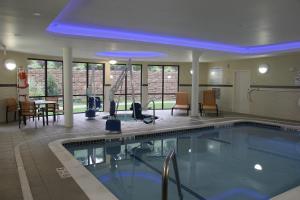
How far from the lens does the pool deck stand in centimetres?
300

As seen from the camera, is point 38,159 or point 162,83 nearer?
point 38,159

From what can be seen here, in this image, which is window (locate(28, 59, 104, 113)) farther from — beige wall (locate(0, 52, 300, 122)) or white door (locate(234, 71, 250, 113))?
white door (locate(234, 71, 250, 113))

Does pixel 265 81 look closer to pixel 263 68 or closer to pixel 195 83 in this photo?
pixel 263 68

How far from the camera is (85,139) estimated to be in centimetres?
562

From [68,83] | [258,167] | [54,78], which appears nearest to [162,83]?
[54,78]

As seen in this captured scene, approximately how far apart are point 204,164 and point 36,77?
287 inches

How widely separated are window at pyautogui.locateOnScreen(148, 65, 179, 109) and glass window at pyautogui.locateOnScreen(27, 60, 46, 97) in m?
4.89

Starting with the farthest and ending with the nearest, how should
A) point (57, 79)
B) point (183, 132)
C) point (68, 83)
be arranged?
1. point (57, 79)
2. point (183, 132)
3. point (68, 83)

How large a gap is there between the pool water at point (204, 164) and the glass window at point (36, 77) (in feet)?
15.8

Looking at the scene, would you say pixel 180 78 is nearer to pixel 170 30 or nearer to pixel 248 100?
pixel 248 100

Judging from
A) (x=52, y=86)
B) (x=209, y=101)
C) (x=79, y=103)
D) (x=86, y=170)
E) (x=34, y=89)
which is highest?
(x=52, y=86)

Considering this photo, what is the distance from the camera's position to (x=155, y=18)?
454cm

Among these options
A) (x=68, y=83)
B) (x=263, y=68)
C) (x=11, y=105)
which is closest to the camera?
(x=68, y=83)

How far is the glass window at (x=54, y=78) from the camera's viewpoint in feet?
31.4
